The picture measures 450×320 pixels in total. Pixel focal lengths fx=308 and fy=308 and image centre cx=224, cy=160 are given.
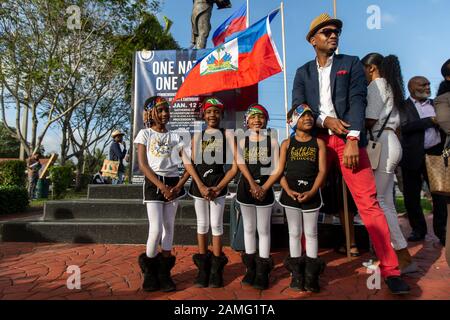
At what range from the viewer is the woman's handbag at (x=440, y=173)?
2531 mm

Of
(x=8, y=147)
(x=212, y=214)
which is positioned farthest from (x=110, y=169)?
(x=8, y=147)

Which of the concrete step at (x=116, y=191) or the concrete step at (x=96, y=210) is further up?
the concrete step at (x=116, y=191)

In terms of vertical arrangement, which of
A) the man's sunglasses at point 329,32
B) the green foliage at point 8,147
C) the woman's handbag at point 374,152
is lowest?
the woman's handbag at point 374,152

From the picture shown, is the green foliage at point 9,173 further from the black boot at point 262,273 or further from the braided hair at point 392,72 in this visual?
the braided hair at point 392,72

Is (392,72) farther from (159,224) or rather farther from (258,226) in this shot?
(159,224)

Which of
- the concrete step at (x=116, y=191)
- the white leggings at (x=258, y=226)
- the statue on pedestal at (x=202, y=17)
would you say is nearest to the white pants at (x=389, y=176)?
the white leggings at (x=258, y=226)

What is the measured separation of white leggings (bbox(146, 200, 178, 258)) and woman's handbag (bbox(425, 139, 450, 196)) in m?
2.33

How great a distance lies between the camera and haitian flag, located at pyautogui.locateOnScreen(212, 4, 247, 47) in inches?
353

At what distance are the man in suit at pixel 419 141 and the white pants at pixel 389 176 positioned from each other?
1290mm

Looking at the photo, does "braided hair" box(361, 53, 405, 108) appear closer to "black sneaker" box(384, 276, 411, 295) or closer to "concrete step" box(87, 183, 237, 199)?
"black sneaker" box(384, 276, 411, 295)

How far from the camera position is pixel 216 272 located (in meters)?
2.92

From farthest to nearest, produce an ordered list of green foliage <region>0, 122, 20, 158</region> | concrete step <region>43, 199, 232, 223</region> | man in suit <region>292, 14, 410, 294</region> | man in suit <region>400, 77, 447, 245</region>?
green foliage <region>0, 122, 20, 158</region>
concrete step <region>43, 199, 232, 223</region>
man in suit <region>400, 77, 447, 245</region>
man in suit <region>292, 14, 410, 294</region>

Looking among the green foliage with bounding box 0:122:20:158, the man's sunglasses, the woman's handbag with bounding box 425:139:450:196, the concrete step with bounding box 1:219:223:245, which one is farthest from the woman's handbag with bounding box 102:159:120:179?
the green foliage with bounding box 0:122:20:158

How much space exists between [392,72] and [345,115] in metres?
0.84
